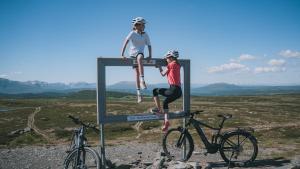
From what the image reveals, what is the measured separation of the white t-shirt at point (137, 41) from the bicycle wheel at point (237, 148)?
188 inches

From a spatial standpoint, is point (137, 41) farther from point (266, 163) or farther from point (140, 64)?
point (266, 163)

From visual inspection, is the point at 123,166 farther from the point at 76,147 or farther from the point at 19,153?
the point at 19,153

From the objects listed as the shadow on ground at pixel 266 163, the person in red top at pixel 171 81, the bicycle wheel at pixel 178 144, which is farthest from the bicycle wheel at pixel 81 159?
the shadow on ground at pixel 266 163

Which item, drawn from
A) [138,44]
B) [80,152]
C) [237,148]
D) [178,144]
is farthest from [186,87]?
[80,152]

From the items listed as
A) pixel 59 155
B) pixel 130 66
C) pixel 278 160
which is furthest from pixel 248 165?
pixel 59 155

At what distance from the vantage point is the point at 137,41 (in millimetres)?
11461

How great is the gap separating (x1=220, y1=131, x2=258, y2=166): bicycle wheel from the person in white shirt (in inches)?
156

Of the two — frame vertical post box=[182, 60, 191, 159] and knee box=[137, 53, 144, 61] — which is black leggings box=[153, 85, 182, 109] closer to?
knee box=[137, 53, 144, 61]

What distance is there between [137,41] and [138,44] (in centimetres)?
18

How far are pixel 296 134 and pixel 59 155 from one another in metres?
30.0

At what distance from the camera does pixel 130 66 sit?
11.9 meters

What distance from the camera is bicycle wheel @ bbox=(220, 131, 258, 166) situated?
12477mm

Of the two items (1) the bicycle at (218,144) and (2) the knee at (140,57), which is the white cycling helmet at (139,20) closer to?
(2) the knee at (140,57)

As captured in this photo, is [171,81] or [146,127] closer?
[171,81]
